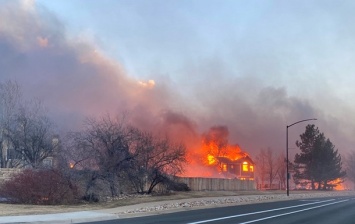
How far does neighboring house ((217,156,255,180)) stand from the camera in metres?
102

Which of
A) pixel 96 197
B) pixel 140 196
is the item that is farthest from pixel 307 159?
pixel 96 197

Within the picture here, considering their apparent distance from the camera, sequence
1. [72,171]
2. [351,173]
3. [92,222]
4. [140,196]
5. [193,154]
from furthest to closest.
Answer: [351,173]
[193,154]
[140,196]
[72,171]
[92,222]

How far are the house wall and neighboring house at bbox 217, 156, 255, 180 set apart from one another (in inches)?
1439

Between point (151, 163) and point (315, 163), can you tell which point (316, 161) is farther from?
point (151, 163)

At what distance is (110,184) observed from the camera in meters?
34.7

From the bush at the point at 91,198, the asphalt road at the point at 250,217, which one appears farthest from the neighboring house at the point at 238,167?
the asphalt road at the point at 250,217

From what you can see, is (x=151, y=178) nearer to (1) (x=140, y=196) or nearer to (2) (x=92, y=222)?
(1) (x=140, y=196)

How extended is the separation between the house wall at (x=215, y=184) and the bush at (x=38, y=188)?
56.2 ft

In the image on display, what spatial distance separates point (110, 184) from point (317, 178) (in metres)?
57.3

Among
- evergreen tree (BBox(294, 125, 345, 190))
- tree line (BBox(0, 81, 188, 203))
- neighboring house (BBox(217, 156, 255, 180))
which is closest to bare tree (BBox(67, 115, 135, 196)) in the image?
tree line (BBox(0, 81, 188, 203))

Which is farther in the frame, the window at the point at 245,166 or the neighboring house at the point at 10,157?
the window at the point at 245,166

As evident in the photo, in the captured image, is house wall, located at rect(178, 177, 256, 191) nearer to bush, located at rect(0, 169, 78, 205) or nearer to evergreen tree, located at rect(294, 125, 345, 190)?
bush, located at rect(0, 169, 78, 205)

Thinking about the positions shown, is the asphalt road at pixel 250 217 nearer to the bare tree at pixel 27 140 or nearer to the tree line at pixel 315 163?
the bare tree at pixel 27 140

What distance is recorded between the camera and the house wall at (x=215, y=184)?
48.6m
